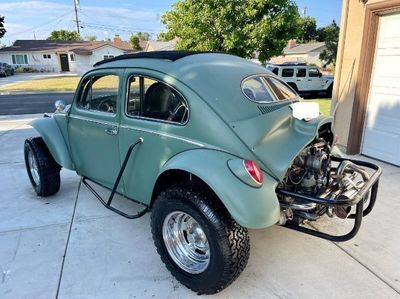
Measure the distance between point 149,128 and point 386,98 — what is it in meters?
4.76

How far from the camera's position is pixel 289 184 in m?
3.00

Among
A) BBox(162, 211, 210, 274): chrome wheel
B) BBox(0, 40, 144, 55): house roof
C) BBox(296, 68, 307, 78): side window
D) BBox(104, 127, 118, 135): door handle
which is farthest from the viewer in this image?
BBox(0, 40, 144, 55): house roof

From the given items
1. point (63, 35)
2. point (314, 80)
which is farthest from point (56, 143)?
point (63, 35)

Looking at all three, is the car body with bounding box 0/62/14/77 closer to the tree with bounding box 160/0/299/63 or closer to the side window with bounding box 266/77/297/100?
the tree with bounding box 160/0/299/63

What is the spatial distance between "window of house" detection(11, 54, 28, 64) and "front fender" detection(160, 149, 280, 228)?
56964 mm

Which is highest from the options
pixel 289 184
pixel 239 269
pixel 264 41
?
pixel 264 41

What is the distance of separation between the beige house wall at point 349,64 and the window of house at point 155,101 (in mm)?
4571

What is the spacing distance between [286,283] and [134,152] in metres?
1.86

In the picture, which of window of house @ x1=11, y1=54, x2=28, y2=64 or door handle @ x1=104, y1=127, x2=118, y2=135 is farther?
window of house @ x1=11, y1=54, x2=28, y2=64

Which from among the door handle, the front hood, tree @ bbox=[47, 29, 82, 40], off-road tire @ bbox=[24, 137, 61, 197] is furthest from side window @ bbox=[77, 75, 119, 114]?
tree @ bbox=[47, 29, 82, 40]

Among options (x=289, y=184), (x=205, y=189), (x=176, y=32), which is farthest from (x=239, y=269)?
(x=176, y=32)

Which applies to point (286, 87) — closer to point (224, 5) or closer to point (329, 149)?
point (329, 149)

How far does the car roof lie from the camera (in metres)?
2.86

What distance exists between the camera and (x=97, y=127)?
12.2ft
